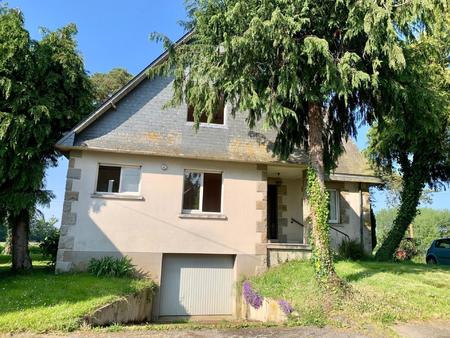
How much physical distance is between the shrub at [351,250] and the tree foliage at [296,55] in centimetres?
514

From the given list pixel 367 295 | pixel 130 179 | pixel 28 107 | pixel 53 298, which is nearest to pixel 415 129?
pixel 367 295

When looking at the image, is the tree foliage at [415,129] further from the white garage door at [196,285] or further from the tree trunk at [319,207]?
the white garage door at [196,285]

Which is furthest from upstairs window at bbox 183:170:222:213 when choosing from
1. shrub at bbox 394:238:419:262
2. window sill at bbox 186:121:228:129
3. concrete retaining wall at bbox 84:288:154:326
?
shrub at bbox 394:238:419:262

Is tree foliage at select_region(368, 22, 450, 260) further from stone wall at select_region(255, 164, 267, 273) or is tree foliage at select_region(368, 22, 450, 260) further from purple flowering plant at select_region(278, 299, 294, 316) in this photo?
purple flowering plant at select_region(278, 299, 294, 316)

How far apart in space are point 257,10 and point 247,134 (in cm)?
511

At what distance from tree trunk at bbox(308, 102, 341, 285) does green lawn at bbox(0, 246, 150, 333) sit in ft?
15.5

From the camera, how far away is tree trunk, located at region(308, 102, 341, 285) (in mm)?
8156

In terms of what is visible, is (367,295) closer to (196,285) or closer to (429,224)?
(196,285)

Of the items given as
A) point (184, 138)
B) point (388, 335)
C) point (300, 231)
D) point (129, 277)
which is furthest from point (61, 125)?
point (388, 335)

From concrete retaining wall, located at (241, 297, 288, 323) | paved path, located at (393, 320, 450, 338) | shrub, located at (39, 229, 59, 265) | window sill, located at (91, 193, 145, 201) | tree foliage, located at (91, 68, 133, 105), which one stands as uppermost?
tree foliage, located at (91, 68, 133, 105)

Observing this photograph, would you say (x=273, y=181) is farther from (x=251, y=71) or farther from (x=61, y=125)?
(x=61, y=125)

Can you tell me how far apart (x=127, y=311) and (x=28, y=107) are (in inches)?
261

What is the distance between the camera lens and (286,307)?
25.3 ft

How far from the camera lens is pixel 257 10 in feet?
26.2
